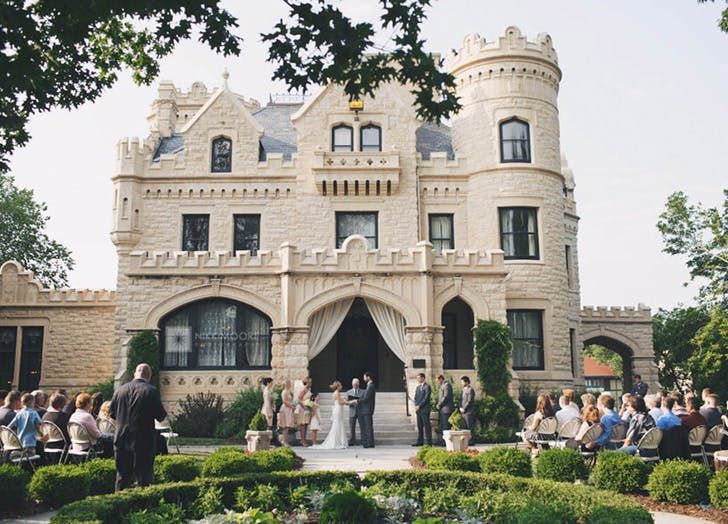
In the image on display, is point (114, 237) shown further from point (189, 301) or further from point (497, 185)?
point (497, 185)

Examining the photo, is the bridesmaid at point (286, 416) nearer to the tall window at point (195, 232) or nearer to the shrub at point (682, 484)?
the tall window at point (195, 232)

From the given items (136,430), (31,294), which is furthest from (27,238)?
(136,430)

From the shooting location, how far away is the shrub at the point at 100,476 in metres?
10.5

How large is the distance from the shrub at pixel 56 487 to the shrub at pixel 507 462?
6.27m

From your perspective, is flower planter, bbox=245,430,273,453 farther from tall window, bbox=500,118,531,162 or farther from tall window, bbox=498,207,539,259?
tall window, bbox=500,118,531,162

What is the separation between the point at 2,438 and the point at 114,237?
1614 cm

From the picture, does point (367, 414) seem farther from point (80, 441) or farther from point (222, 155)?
point (222, 155)

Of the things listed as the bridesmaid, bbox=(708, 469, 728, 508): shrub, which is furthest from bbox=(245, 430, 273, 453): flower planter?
bbox=(708, 469, 728, 508): shrub

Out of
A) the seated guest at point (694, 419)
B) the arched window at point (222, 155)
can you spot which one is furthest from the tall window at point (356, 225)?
the seated guest at point (694, 419)

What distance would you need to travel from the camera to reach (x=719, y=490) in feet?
32.1

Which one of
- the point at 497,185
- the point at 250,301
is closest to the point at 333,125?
the point at 497,185

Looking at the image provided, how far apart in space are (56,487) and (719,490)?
30.6 ft

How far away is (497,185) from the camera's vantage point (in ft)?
86.0

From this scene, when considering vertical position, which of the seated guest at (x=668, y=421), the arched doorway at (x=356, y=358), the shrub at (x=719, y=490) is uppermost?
the arched doorway at (x=356, y=358)
